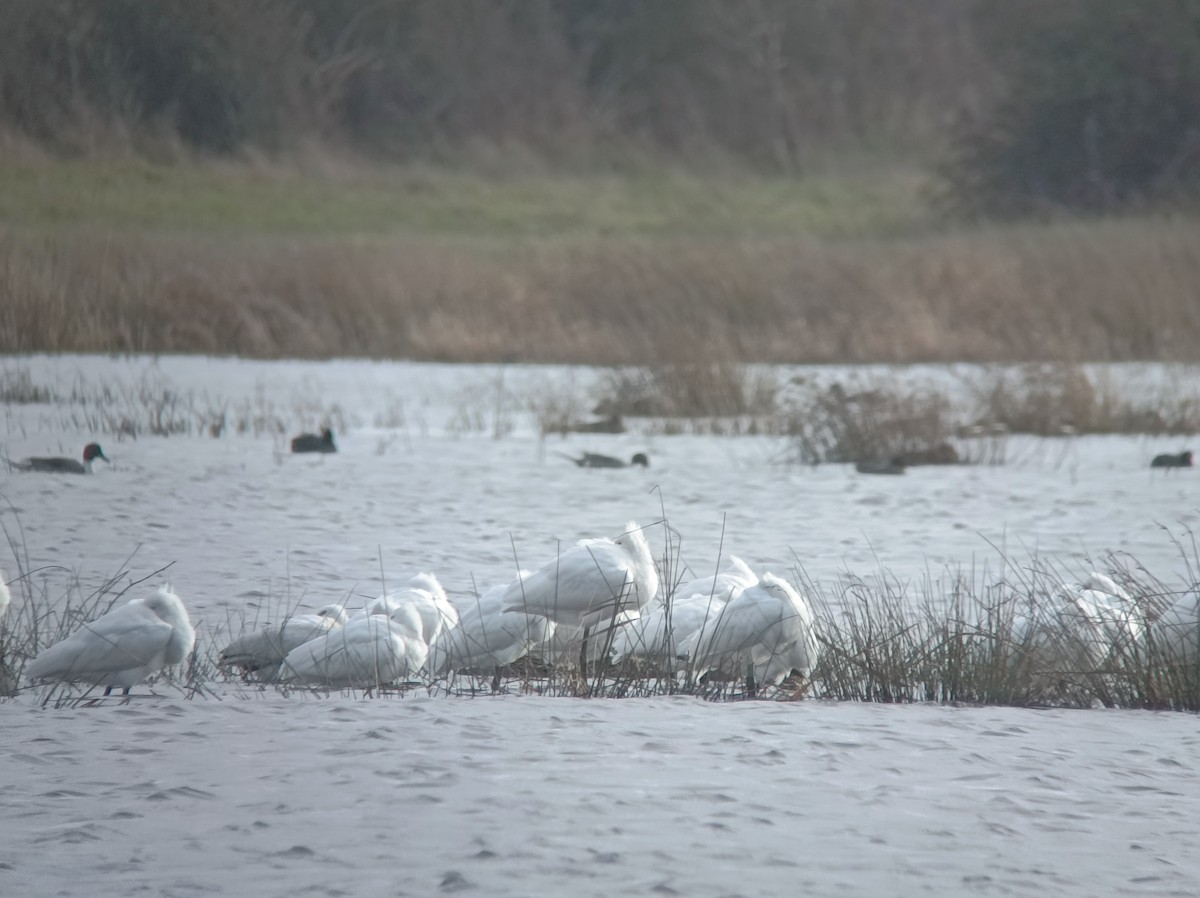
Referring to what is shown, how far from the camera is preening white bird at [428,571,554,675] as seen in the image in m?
5.04

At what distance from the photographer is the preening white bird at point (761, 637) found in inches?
189

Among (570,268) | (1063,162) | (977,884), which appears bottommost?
(977,884)

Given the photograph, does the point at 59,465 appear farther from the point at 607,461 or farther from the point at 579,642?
the point at 579,642

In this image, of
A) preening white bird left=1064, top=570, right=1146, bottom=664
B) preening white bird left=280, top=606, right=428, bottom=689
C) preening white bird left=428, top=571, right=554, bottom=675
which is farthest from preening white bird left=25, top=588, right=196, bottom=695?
preening white bird left=1064, top=570, right=1146, bottom=664

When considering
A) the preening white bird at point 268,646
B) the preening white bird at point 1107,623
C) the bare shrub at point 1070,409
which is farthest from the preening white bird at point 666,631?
the bare shrub at point 1070,409

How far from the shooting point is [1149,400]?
1268cm

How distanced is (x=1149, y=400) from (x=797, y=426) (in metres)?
3.36

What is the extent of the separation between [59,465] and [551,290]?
8.00 m

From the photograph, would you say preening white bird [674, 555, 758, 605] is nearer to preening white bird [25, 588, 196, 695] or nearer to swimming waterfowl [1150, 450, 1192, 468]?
preening white bird [25, 588, 196, 695]

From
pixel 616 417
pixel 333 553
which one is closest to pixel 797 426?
pixel 616 417

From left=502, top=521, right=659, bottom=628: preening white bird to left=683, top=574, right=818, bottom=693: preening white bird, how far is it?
264 millimetres

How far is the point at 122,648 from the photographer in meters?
4.58

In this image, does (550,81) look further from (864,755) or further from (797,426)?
(864,755)

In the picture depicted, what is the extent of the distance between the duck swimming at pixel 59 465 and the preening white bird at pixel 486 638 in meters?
4.79
